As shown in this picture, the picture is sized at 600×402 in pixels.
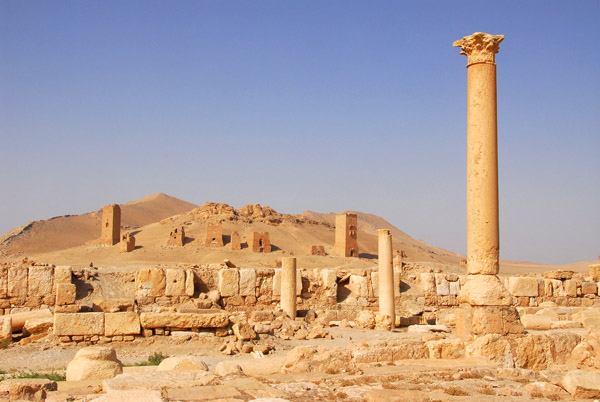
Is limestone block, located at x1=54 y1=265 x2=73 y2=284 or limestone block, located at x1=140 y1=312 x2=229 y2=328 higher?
limestone block, located at x1=54 y1=265 x2=73 y2=284

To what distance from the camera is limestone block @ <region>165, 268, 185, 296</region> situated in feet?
51.4

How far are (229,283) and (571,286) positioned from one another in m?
9.76

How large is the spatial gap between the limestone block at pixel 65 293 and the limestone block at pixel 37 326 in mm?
2561

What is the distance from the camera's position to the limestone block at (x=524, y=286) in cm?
1773

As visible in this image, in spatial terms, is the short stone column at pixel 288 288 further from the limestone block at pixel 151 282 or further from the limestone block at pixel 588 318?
the limestone block at pixel 588 318

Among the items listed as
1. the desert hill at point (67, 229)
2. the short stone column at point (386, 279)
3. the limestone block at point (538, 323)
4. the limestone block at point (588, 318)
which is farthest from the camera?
the desert hill at point (67, 229)

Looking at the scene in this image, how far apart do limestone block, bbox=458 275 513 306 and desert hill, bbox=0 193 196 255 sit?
2272 inches

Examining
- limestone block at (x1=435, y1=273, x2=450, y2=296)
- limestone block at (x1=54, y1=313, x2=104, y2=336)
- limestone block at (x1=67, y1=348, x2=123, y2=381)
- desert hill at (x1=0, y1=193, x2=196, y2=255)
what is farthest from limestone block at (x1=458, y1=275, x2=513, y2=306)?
desert hill at (x1=0, y1=193, x2=196, y2=255)

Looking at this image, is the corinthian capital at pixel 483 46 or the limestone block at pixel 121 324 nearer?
the corinthian capital at pixel 483 46

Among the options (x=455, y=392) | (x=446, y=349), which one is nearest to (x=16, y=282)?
(x=446, y=349)

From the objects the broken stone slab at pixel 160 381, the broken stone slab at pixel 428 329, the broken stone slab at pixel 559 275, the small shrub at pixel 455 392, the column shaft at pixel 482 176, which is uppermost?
the column shaft at pixel 482 176

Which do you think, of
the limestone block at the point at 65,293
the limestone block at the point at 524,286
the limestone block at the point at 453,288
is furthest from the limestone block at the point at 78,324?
the limestone block at the point at 524,286

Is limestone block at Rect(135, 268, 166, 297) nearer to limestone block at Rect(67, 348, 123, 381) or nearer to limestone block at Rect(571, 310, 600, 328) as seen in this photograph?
limestone block at Rect(67, 348, 123, 381)

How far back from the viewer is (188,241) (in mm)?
50469
